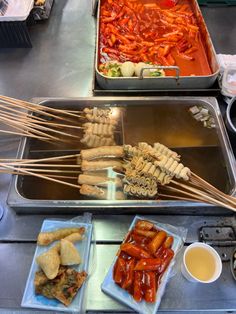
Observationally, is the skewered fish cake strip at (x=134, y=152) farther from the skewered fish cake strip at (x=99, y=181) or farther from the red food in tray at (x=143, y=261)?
the red food in tray at (x=143, y=261)

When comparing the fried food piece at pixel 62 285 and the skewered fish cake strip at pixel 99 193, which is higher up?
the skewered fish cake strip at pixel 99 193

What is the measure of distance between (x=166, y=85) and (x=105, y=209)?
1.16 meters

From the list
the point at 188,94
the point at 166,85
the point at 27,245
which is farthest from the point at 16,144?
the point at 188,94

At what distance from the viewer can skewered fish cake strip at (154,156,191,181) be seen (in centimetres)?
173

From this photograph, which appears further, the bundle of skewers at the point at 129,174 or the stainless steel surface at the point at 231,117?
the stainless steel surface at the point at 231,117

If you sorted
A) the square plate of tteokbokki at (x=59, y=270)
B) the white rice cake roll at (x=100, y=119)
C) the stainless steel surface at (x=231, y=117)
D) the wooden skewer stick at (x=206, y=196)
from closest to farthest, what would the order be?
the square plate of tteokbokki at (x=59, y=270) → the wooden skewer stick at (x=206, y=196) → the stainless steel surface at (x=231, y=117) → the white rice cake roll at (x=100, y=119)

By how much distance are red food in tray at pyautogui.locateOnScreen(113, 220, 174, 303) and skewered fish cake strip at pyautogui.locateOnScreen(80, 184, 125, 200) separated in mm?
233

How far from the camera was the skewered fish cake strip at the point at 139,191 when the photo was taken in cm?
171

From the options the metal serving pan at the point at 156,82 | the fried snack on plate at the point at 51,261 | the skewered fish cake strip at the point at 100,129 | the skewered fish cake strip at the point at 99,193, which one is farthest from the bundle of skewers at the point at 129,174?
the metal serving pan at the point at 156,82

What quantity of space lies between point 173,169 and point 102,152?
0.50 meters

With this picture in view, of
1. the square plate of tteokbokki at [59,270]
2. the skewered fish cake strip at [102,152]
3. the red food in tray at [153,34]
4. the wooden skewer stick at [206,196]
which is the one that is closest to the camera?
the square plate of tteokbokki at [59,270]

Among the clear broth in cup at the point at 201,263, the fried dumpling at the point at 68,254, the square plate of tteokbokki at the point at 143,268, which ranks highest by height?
the fried dumpling at the point at 68,254

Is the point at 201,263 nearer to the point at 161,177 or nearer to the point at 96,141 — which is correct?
the point at 161,177

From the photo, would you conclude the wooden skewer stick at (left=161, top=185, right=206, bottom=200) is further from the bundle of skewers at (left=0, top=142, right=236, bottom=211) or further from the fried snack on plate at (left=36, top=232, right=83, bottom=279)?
the fried snack on plate at (left=36, top=232, right=83, bottom=279)
